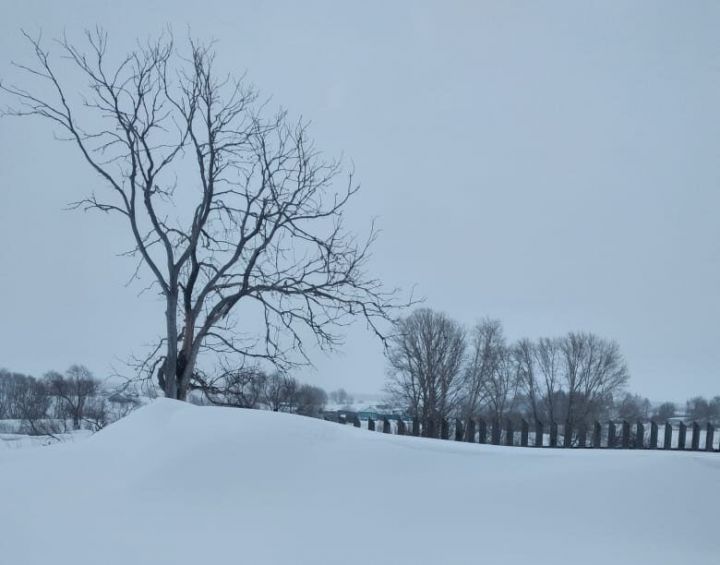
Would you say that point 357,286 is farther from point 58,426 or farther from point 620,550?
point 58,426

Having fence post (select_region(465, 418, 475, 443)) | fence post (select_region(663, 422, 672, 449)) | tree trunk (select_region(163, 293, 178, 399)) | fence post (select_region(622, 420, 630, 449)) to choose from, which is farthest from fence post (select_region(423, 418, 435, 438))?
tree trunk (select_region(163, 293, 178, 399))

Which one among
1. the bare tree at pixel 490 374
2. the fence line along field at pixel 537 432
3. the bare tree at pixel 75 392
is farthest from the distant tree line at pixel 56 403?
the bare tree at pixel 490 374

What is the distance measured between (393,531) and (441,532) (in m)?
0.19

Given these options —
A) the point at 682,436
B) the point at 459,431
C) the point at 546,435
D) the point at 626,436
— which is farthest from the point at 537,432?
the point at 682,436

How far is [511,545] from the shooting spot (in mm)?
2188

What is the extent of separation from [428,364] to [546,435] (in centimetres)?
887

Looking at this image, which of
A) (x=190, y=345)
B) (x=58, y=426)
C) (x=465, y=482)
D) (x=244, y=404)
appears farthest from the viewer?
(x=58, y=426)

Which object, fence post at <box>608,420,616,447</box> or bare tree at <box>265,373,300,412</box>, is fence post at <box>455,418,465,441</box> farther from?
bare tree at <box>265,373,300,412</box>

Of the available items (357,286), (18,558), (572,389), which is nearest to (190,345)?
(357,286)

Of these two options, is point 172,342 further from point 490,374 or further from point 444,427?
point 490,374

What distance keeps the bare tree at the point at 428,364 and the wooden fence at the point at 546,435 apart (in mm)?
6715

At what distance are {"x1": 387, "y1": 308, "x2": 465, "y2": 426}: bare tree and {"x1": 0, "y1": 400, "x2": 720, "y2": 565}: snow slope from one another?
9.86 m

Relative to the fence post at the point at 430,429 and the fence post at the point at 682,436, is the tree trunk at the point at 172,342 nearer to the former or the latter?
the fence post at the point at 430,429

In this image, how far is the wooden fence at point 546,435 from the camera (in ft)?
17.3
